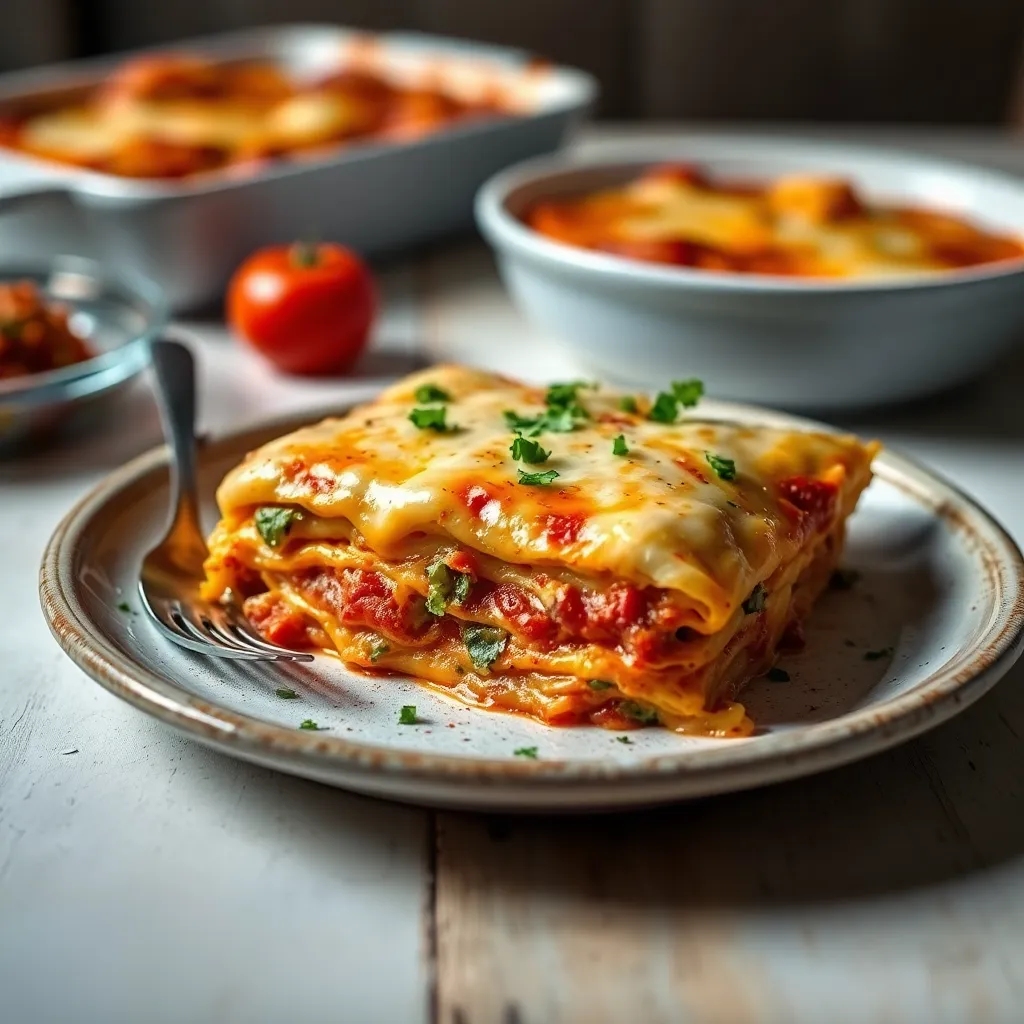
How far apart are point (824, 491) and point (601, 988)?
0.66 metres

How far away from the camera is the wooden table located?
45.3 inches

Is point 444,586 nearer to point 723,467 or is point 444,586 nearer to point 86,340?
point 723,467

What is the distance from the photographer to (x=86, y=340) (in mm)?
2600

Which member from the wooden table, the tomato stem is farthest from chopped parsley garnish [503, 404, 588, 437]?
the tomato stem

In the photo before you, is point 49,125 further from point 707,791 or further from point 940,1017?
point 940,1017

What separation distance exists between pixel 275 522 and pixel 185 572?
193 mm

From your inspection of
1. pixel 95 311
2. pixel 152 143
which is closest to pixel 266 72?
pixel 152 143

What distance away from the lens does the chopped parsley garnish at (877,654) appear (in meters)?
1.54

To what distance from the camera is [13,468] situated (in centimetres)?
223

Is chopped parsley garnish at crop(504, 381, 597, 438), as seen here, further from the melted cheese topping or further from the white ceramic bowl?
the white ceramic bowl

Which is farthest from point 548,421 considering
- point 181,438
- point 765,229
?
point 765,229

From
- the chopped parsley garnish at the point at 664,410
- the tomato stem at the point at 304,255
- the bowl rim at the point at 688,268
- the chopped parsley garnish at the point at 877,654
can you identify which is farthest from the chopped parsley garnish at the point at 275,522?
the tomato stem at the point at 304,255

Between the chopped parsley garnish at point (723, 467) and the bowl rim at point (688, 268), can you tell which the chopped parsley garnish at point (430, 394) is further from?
the bowl rim at point (688, 268)

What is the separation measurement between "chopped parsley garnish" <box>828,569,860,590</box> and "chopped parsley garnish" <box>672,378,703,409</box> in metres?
0.27
